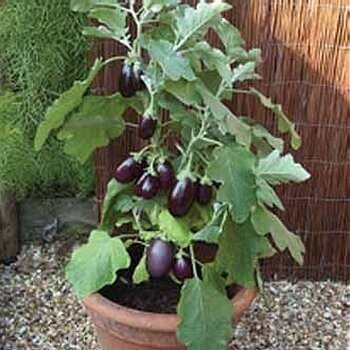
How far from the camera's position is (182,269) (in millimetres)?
1831

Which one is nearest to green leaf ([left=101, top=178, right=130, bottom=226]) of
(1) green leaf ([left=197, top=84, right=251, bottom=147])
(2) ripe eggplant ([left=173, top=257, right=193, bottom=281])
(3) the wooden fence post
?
Result: (2) ripe eggplant ([left=173, top=257, right=193, bottom=281])

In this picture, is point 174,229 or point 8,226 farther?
point 8,226

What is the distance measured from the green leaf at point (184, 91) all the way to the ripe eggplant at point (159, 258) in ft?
1.10

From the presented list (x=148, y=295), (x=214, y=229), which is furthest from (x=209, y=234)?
(x=148, y=295)

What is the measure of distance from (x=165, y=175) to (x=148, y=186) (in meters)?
0.04

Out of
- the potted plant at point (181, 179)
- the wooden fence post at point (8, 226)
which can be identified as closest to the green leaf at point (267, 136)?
the potted plant at point (181, 179)

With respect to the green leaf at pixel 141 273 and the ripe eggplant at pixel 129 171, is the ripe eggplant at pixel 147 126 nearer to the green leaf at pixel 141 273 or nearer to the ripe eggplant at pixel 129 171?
the ripe eggplant at pixel 129 171

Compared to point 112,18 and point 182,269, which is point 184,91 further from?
point 182,269

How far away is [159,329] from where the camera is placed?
1823 mm

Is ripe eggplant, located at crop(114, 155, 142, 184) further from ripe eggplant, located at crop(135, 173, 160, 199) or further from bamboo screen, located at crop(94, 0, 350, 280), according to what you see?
bamboo screen, located at crop(94, 0, 350, 280)

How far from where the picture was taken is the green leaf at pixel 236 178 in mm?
1650

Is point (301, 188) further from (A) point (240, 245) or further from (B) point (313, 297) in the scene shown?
(A) point (240, 245)

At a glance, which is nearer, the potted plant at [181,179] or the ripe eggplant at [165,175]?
the potted plant at [181,179]

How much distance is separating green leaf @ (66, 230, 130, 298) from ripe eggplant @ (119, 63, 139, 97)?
0.34 m
